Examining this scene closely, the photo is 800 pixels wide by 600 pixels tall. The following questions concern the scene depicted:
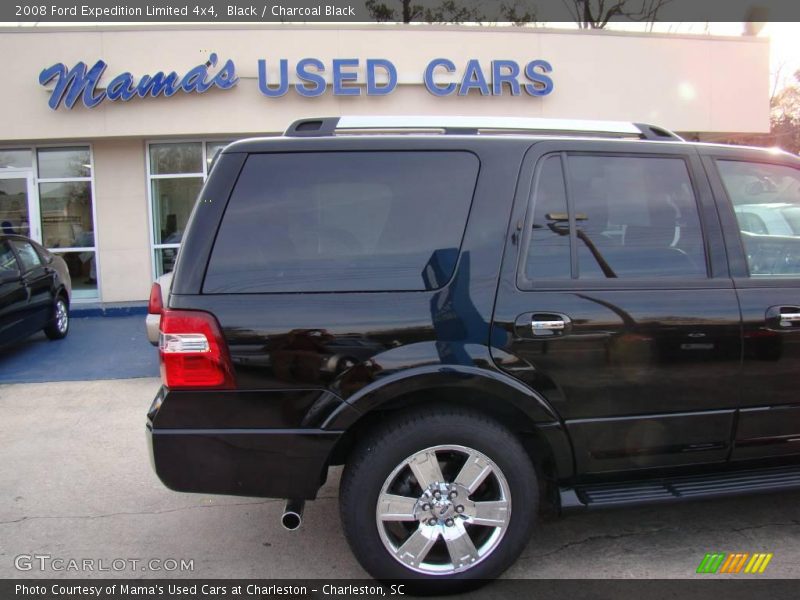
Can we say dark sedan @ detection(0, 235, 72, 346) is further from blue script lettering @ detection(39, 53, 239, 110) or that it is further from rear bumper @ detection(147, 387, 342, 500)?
rear bumper @ detection(147, 387, 342, 500)

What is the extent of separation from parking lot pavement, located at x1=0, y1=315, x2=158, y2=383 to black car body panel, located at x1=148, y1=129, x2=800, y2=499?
4771mm

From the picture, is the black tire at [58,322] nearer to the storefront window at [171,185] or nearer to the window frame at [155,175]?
the window frame at [155,175]

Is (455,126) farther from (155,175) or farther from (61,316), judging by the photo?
(155,175)

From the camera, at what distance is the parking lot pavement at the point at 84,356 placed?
6965mm

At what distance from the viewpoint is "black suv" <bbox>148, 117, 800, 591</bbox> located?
259 cm

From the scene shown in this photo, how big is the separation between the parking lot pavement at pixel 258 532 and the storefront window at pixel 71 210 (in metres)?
7.61

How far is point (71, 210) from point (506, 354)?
10965 mm

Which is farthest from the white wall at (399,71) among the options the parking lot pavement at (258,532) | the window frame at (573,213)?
the window frame at (573,213)

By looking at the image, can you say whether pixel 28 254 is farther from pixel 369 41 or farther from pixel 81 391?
pixel 369 41

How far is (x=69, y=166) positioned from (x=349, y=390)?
10.8 metres

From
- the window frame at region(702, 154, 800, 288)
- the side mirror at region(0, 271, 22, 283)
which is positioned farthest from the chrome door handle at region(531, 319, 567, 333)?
the side mirror at region(0, 271, 22, 283)

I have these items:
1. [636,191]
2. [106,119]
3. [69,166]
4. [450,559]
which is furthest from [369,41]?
[450,559]

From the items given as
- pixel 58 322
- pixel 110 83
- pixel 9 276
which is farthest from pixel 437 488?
pixel 110 83

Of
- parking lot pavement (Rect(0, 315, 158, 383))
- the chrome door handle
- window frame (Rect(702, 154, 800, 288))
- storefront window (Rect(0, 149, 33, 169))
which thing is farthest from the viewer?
storefront window (Rect(0, 149, 33, 169))
